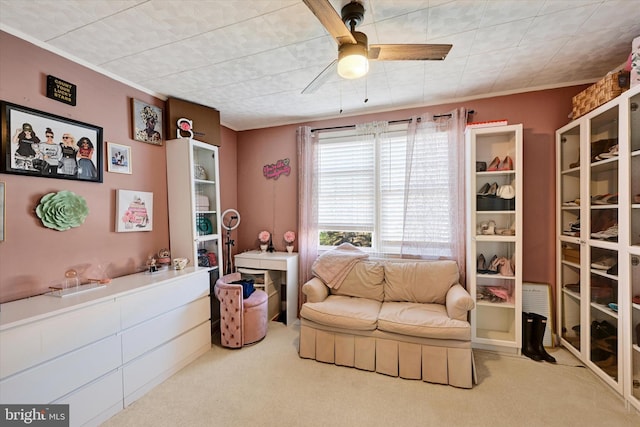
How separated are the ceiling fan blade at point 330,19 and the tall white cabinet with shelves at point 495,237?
1.76m

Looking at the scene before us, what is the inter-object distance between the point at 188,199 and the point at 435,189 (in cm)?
260

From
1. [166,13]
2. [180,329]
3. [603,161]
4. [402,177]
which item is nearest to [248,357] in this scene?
Result: [180,329]

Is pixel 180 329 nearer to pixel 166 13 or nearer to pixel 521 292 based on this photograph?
pixel 166 13

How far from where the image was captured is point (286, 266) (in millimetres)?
3146

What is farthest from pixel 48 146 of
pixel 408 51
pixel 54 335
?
pixel 408 51

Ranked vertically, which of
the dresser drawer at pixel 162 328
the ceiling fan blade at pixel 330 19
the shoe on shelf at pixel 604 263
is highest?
the ceiling fan blade at pixel 330 19

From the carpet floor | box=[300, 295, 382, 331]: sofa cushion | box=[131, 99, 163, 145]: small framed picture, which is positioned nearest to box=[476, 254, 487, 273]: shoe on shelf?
the carpet floor

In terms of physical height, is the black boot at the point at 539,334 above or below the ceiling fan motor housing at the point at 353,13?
below

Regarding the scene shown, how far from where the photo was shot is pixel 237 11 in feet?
5.09

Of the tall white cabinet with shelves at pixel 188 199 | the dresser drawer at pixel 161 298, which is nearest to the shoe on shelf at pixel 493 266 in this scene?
the dresser drawer at pixel 161 298

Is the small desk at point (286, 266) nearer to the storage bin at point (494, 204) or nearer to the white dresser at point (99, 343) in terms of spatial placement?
the white dresser at point (99, 343)

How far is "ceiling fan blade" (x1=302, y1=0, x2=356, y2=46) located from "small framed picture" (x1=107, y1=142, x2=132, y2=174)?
209 centimetres

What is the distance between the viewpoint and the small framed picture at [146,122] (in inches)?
96.4

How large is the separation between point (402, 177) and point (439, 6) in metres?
1.76
